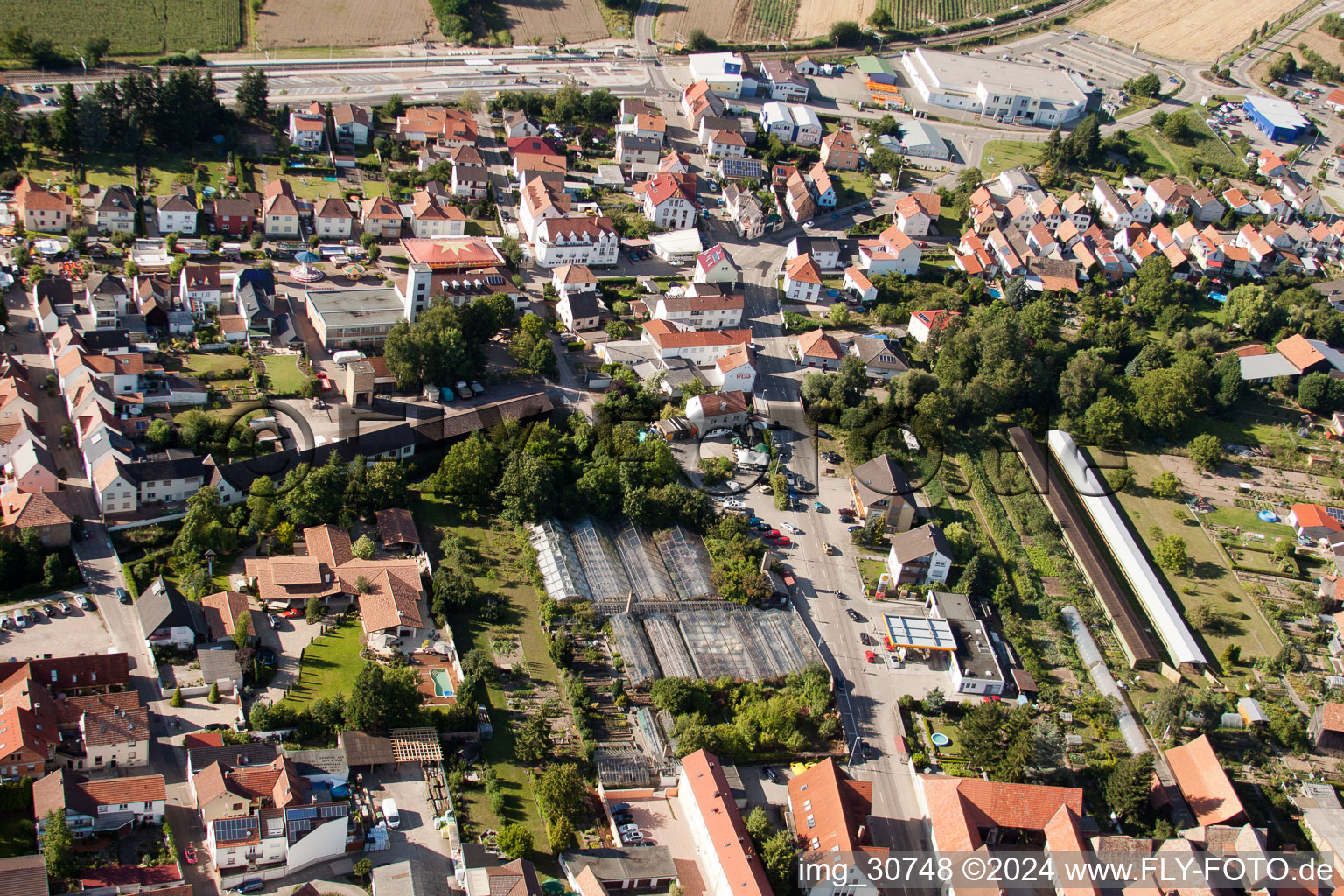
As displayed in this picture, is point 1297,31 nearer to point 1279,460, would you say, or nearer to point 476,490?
point 1279,460

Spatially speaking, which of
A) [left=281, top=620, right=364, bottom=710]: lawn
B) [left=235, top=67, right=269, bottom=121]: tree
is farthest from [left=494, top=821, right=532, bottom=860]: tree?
[left=235, top=67, right=269, bottom=121]: tree

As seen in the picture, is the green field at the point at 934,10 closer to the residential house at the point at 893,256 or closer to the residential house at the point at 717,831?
the residential house at the point at 893,256

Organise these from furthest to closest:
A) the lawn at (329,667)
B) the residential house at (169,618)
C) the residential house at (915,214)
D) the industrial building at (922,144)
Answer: the industrial building at (922,144), the residential house at (915,214), the residential house at (169,618), the lawn at (329,667)

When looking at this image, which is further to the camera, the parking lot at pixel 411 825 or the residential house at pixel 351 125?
the residential house at pixel 351 125

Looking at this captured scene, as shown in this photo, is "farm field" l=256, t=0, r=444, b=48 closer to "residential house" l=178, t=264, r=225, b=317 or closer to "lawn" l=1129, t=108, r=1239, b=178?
"residential house" l=178, t=264, r=225, b=317

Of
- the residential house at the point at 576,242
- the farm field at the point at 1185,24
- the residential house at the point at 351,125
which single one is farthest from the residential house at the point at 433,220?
the farm field at the point at 1185,24

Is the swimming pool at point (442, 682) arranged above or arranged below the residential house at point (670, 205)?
below

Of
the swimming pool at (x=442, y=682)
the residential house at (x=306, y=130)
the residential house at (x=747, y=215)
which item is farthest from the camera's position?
the residential house at (x=306, y=130)
